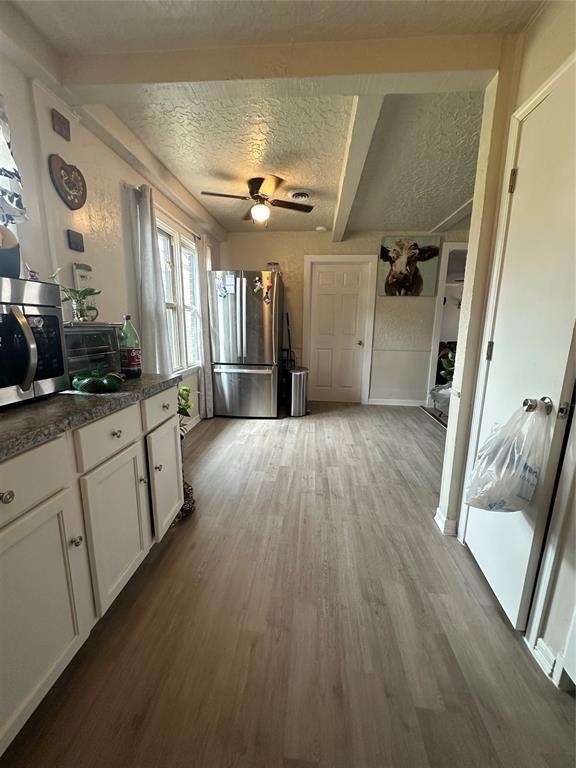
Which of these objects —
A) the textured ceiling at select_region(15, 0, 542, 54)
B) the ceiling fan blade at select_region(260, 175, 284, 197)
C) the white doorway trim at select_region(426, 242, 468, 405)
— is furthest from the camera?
the white doorway trim at select_region(426, 242, 468, 405)

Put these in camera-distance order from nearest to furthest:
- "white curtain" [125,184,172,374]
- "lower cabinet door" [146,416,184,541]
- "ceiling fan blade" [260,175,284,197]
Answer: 1. "lower cabinet door" [146,416,184,541]
2. "white curtain" [125,184,172,374]
3. "ceiling fan blade" [260,175,284,197]

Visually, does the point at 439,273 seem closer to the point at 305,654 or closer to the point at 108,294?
the point at 108,294

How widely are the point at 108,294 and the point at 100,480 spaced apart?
55.8 inches

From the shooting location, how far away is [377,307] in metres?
4.33

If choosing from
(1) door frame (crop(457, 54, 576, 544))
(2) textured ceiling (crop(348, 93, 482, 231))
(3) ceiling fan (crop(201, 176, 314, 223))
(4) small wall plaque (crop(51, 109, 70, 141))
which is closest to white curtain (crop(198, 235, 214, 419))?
(3) ceiling fan (crop(201, 176, 314, 223))

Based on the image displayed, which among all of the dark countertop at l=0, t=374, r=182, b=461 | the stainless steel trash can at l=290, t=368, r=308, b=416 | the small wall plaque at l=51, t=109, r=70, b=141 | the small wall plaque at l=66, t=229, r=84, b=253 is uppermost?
the small wall plaque at l=51, t=109, r=70, b=141

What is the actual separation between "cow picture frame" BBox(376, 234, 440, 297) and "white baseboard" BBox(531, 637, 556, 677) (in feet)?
12.9

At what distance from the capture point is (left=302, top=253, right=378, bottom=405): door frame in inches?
167

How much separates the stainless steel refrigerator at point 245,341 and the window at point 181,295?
8.2 inches

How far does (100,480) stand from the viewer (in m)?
1.07

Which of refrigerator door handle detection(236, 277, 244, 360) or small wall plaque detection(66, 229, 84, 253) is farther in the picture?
refrigerator door handle detection(236, 277, 244, 360)

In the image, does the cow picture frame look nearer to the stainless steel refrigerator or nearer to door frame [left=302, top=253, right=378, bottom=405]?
door frame [left=302, top=253, right=378, bottom=405]

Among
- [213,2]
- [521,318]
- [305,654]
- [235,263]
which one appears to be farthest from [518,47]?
[235,263]

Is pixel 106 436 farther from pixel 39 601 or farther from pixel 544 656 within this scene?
pixel 544 656
